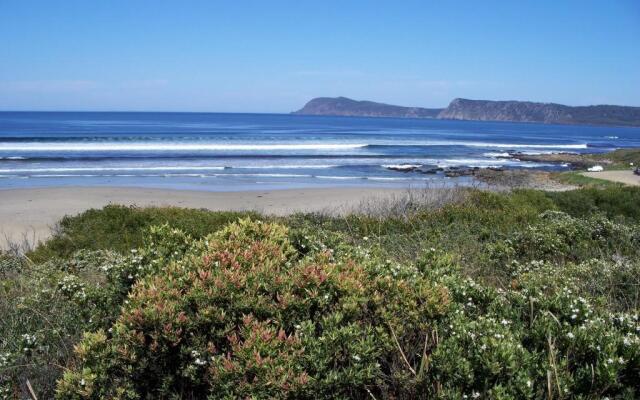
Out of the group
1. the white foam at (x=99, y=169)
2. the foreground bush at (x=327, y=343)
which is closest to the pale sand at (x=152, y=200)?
the white foam at (x=99, y=169)

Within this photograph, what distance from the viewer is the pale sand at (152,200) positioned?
57.9 ft

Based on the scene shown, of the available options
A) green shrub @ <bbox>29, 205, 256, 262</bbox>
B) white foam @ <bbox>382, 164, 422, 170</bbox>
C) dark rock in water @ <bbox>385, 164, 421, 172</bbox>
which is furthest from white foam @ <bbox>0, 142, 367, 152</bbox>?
green shrub @ <bbox>29, 205, 256, 262</bbox>

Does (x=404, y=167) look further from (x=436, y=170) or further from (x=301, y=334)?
(x=301, y=334)

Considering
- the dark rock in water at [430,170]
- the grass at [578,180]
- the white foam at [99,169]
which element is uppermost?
the white foam at [99,169]

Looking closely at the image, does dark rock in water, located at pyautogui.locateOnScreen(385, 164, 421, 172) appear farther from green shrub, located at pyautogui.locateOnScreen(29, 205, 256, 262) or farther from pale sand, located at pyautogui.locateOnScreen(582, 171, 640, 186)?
green shrub, located at pyautogui.locateOnScreen(29, 205, 256, 262)

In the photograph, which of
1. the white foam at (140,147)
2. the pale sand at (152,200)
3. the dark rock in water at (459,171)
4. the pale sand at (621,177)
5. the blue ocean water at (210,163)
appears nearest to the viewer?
the pale sand at (152,200)

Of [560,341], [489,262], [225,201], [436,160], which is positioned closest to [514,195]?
[489,262]

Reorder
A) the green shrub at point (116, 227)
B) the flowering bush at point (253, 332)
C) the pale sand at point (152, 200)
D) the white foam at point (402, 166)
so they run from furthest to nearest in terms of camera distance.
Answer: the white foam at point (402, 166) < the pale sand at point (152, 200) < the green shrub at point (116, 227) < the flowering bush at point (253, 332)

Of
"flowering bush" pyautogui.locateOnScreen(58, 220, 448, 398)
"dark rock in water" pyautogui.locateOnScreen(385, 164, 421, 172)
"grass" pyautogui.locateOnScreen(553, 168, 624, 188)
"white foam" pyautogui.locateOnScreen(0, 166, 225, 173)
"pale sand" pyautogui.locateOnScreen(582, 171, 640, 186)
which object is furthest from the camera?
"dark rock in water" pyautogui.locateOnScreen(385, 164, 421, 172)

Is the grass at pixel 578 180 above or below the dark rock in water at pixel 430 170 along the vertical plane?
below

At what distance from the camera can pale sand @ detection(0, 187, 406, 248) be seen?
17.7 m

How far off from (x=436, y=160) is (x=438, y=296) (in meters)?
42.9

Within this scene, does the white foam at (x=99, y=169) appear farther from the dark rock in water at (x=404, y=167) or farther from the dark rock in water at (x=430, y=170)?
the dark rock in water at (x=430, y=170)

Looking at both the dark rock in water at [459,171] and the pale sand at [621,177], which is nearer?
the pale sand at [621,177]
